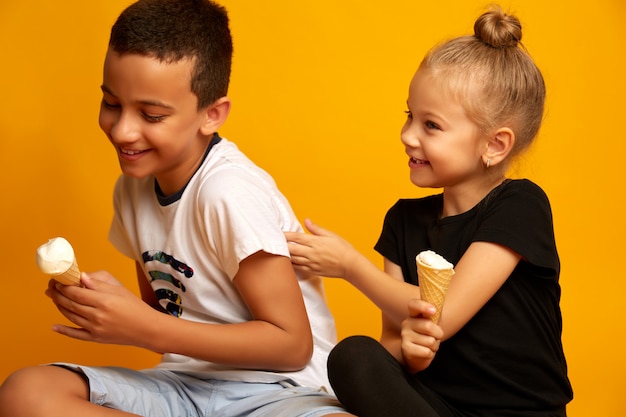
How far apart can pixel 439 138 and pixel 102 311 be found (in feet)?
2.51

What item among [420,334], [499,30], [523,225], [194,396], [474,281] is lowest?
[194,396]

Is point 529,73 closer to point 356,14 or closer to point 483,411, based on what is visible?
point 483,411

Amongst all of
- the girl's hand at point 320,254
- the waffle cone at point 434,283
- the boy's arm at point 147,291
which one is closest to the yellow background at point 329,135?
the boy's arm at point 147,291

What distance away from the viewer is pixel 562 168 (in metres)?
3.36

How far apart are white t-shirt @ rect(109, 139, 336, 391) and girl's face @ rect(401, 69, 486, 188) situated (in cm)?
32

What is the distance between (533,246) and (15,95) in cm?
187

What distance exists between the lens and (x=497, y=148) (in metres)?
2.03

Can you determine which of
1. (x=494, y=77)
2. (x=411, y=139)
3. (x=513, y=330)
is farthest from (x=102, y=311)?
(x=494, y=77)

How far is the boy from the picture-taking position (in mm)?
1851

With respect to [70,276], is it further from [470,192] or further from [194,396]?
[470,192]

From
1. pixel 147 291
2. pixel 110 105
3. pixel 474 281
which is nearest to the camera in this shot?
Result: pixel 474 281

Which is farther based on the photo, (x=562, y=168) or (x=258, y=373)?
(x=562, y=168)

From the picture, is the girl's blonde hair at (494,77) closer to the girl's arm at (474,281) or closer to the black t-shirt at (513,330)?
the black t-shirt at (513,330)

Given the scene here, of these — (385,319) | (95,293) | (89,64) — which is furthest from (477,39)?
(89,64)
